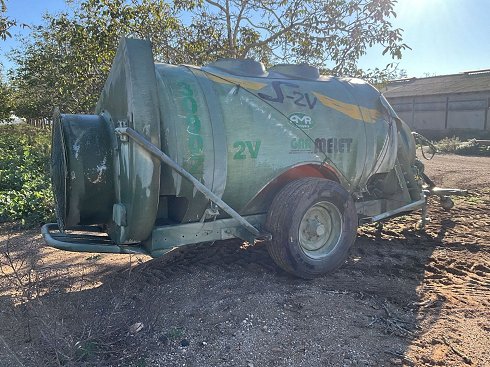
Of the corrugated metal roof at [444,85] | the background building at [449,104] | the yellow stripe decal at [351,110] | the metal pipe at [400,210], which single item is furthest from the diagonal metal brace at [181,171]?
the corrugated metal roof at [444,85]

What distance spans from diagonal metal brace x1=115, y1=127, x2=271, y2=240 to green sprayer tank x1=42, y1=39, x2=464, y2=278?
11 millimetres

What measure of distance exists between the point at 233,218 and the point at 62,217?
61.8 inches

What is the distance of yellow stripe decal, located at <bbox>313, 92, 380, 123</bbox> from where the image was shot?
16.0 ft

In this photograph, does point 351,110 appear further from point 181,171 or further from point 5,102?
point 5,102

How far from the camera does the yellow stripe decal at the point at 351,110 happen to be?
16.0 ft

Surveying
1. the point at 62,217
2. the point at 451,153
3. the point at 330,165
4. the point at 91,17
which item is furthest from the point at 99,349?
the point at 451,153

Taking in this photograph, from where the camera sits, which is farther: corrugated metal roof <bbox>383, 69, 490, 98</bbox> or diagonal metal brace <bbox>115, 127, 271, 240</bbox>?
corrugated metal roof <bbox>383, 69, 490, 98</bbox>

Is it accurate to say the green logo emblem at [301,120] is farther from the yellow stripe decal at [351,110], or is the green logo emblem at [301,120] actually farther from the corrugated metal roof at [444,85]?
the corrugated metal roof at [444,85]

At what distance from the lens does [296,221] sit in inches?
171

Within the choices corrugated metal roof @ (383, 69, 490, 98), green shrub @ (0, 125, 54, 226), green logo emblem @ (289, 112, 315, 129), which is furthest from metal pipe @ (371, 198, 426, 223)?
corrugated metal roof @ (383, 69, 490, 98)

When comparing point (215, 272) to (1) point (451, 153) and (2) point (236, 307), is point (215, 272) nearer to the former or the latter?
(2) point (236, 307)

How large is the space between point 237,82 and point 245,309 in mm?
2107

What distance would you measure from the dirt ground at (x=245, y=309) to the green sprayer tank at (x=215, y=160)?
0.49m

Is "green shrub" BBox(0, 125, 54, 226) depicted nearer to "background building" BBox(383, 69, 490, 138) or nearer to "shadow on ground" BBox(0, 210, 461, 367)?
"shadow on ground" BBox(0, 210, 461, 367)
